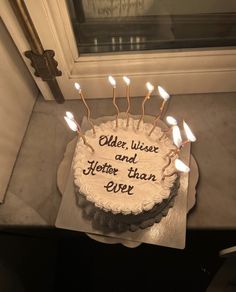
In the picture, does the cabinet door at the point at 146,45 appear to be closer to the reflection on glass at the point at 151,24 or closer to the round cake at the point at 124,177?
the reflection on glass at the point at 151,24

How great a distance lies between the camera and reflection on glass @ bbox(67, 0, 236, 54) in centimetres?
80

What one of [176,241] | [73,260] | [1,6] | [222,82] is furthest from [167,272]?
[1,6]

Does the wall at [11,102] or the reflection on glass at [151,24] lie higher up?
the reflection on glass at [151,24]

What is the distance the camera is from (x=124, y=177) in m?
0.72

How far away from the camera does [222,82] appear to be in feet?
3.07

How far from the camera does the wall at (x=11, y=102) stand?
80 centimetres

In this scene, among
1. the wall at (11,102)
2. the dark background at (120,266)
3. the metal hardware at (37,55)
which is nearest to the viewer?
the metal hardware at (37,55)

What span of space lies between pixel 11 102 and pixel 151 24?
46 centimetres

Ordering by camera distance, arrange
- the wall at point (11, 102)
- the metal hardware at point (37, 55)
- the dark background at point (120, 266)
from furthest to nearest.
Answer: the dark background at point (120, 266)
the wall at point (11, 102)
the metal hardware at point (37, 55)

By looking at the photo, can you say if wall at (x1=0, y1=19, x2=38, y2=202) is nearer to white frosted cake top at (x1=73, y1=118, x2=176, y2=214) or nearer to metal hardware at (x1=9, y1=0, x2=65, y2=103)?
metal hardware at (x1=9, y1=0, x2=65, y2=103)

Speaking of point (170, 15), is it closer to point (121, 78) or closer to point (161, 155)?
point (121, 78)

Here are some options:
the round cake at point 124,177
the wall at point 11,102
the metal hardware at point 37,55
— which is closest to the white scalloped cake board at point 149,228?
the round cake at point 124,177

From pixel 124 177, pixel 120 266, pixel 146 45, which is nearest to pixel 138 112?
pixel 146 45

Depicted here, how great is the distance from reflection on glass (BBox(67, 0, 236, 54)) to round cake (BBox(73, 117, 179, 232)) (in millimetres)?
266
